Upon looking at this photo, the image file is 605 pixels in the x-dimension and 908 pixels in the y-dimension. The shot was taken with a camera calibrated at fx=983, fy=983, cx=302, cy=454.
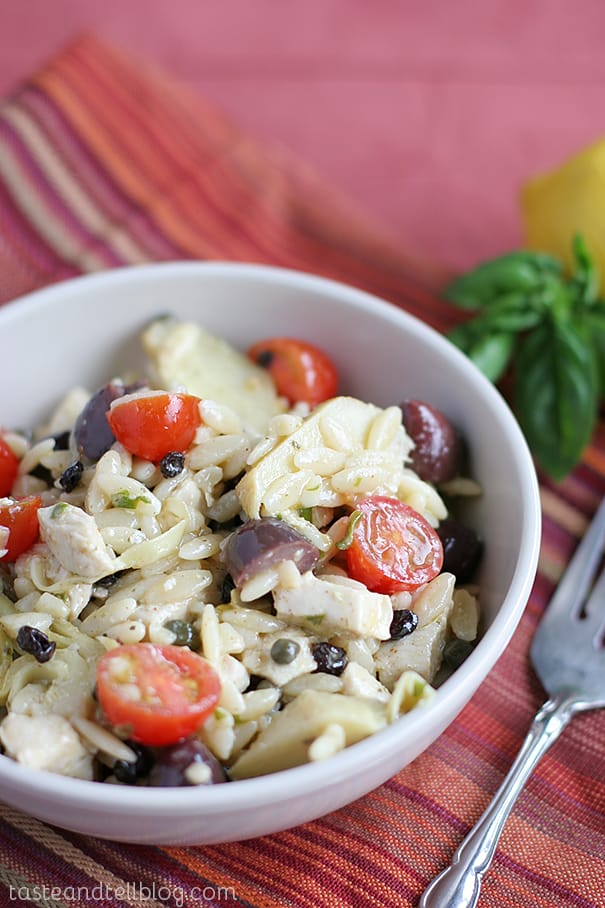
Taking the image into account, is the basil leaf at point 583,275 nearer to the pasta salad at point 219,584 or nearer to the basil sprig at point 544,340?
the basil sprig at point 544,340

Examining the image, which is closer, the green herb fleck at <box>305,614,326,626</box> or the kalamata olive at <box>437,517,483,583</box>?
the green herb fleck at <box>305,614,326,626</box>

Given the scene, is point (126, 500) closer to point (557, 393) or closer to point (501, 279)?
point (557, 393)

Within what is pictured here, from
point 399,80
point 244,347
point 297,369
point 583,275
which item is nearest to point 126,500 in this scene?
point 297,369

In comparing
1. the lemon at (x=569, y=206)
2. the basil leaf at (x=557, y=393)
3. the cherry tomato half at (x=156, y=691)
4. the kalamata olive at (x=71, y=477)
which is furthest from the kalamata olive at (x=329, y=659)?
the lemon at (x=569, y=206)

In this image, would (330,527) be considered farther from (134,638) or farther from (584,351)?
(584,351)

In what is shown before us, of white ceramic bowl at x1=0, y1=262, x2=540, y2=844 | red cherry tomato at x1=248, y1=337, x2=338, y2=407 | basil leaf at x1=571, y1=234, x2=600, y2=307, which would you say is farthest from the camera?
basil leaf at x1=571, y1=234, x2=600, y2=307

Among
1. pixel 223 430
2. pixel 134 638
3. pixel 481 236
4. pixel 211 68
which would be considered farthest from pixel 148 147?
pixel 134 638

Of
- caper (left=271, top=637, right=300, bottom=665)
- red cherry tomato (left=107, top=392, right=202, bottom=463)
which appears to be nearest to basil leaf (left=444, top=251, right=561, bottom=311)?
red cherry tomato (left=107, top=392, right=202, bottom=463)

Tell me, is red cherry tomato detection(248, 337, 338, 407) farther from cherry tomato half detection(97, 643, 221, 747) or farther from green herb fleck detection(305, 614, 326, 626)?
cherry tomato half detection(97, 643, 221, 747)

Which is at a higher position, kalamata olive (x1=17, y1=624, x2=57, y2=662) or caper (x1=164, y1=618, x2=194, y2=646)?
kalamata olive (x1=17, y1=624, x2=57, y2=662)
